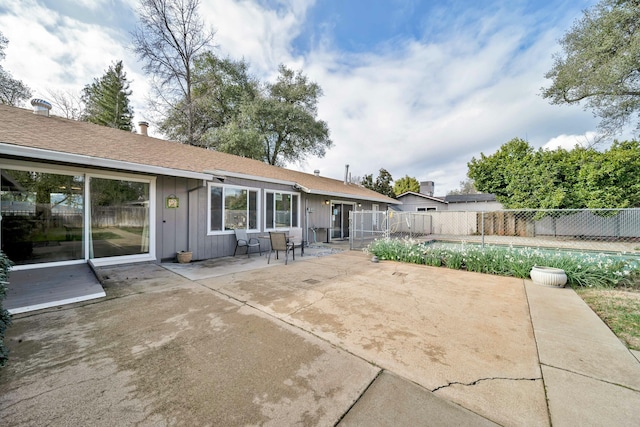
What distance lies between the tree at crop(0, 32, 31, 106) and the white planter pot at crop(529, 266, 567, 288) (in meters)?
22.1

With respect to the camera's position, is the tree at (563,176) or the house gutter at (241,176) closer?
the house gutter at (241,176)

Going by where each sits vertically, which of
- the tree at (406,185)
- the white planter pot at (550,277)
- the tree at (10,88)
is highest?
the tree at (10,88)

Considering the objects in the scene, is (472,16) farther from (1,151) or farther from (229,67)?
(229,67)

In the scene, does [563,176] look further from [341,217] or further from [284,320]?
[284,320]

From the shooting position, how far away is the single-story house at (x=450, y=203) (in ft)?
58.9

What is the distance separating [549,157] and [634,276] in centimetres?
1177

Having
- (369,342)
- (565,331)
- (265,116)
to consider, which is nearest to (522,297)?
(565,331)

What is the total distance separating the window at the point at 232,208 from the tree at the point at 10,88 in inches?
547

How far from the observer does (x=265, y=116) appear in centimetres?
1656

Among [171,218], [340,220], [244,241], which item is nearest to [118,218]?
[171,218]

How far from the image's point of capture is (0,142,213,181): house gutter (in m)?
4.12

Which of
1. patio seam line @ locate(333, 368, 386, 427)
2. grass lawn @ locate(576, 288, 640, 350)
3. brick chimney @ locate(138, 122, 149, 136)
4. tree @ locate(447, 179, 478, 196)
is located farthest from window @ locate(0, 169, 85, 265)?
tree @ locate(447, 179, 478, 196)

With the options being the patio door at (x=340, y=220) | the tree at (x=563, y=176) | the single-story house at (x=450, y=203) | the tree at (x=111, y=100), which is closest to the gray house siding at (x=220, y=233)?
the patio door at (x=340, y=220)

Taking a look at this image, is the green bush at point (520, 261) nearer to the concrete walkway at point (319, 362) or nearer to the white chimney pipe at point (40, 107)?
the concrete walkway at point (319, 362)
